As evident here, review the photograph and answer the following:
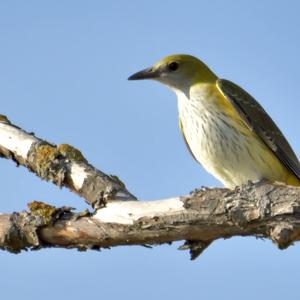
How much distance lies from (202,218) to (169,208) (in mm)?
302

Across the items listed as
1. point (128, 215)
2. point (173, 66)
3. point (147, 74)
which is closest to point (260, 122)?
point (173, 66)

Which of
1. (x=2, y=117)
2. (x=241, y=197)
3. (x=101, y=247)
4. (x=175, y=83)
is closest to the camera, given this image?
(x=241, y=197)

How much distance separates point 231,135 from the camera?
24.4 ft

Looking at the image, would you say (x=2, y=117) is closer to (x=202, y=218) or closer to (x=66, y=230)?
(x=66, y=230)

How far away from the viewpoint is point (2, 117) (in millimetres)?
7234

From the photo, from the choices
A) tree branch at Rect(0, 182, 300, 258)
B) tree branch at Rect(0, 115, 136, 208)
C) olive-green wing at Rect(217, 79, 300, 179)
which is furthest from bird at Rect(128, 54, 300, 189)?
tree branch at Rect(0, 182, 300, 258)

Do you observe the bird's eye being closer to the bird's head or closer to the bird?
the bird's head

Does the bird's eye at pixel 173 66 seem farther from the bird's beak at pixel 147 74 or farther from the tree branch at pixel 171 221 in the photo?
the tree branch at pixel 171 221

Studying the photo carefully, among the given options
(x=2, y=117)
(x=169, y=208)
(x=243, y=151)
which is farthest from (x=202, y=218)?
(x=2, y=117)

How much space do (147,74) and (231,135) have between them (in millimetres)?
1562

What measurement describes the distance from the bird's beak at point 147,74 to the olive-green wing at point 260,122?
77cm

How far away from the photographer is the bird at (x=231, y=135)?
24.4ft

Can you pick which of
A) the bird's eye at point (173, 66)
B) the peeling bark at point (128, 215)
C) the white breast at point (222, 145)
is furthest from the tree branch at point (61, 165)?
the bird's eye at point (173, 66)

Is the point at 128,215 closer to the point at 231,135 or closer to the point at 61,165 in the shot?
the point at 61,165
